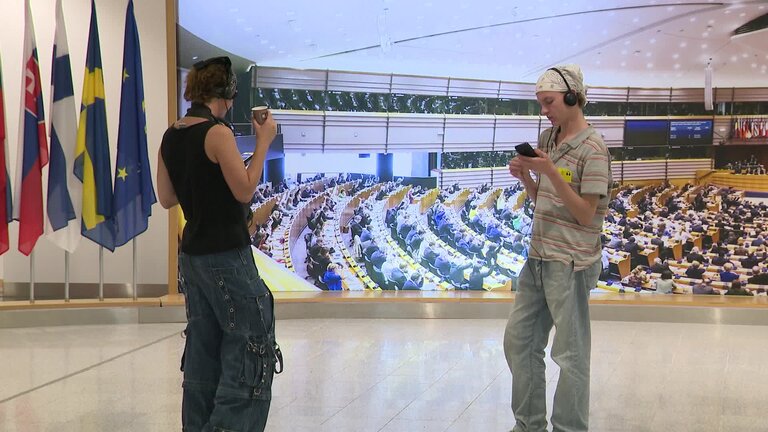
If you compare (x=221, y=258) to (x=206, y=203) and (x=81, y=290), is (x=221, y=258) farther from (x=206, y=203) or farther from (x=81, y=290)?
(x=81, y=290)

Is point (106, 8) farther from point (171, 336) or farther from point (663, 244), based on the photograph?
point (663, 244)

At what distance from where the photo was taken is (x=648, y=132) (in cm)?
775

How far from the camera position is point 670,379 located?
4.88 m

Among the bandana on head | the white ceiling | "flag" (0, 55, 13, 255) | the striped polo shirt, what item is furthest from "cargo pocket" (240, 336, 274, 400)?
the white ceiling

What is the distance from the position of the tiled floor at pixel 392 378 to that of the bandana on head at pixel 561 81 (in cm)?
144

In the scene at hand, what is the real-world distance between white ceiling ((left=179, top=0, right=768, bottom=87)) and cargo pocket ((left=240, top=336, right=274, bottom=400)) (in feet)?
15.6

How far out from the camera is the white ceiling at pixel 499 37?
24.2ft

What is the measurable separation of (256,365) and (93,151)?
4165 mm

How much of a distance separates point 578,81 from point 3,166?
14.7 ft

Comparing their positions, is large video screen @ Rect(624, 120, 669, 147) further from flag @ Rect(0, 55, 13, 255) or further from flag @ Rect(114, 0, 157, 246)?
flag @ Rect(0, 55, 13, 255)

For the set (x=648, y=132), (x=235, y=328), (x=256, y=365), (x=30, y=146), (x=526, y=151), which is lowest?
(x=256, y=365)

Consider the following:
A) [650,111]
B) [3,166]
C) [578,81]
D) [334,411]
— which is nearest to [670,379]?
[334,411]

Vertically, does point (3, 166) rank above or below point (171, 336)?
above

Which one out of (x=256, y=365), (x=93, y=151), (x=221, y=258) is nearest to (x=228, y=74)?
(x=221, y=258)
